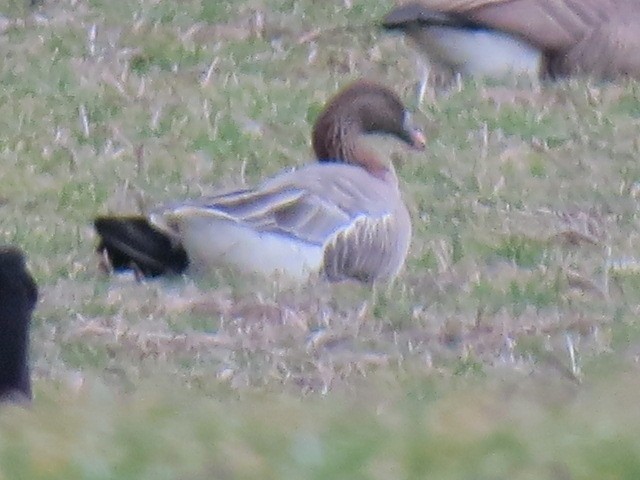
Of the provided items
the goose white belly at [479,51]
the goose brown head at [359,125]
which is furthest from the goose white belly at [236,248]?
the goose white belly at [479,51]

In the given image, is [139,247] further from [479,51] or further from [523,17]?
[523,17]

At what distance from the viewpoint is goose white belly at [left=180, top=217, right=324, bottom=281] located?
9.59 m

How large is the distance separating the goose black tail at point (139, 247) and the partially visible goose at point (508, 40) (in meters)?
4.80

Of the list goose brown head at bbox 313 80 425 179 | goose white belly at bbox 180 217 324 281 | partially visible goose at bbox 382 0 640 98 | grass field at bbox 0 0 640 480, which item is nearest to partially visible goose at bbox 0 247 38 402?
grass field at bbox 0 0 640 480

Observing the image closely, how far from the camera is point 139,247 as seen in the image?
31.7 ft

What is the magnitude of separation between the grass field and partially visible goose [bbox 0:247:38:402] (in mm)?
136

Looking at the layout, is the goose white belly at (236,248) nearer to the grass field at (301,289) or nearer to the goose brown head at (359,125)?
Answer: the grass field at (301,289)

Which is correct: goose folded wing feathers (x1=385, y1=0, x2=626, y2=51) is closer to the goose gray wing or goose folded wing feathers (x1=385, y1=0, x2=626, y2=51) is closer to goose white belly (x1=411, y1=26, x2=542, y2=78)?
goose white belly (x1=411, y1=26, x2=542, y2=78)

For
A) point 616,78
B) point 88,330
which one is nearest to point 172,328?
point 88,330

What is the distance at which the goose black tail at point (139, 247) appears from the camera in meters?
9.66

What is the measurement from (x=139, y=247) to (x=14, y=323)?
2472mm

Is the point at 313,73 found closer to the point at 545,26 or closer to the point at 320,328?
the point at 545,26

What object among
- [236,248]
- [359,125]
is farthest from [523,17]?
[236,248]

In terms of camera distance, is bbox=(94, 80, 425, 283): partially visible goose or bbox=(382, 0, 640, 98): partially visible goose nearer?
bbox=(94, 80, 425, 283): partially visible goose
